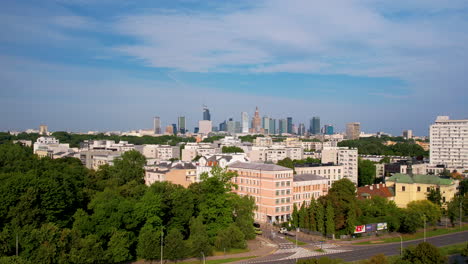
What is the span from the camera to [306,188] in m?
68.5

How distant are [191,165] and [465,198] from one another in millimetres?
45357

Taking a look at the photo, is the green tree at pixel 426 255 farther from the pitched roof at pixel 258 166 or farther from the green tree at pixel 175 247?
the pitched roof at pixel 258 166

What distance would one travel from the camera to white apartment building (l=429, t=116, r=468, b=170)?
396ft

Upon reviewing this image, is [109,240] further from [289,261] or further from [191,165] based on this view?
[191,165]

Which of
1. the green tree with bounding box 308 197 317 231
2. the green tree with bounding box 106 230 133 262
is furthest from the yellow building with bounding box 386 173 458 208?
the green tree with bounding box 106 230 133 262

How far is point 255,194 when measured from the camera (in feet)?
219

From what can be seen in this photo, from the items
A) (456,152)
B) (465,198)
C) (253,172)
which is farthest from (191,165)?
(456,152)

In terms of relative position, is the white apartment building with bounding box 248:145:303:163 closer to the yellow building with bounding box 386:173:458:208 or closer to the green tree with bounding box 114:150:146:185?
the green tree with bounding box 114:150:146:185

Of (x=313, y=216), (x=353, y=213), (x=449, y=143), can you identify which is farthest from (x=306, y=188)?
(x=449, y=143)

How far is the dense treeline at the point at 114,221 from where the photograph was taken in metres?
40.9

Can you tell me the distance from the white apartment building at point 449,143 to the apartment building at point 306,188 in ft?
212

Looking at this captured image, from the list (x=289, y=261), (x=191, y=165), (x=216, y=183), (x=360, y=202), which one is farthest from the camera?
(x=191, y=165)

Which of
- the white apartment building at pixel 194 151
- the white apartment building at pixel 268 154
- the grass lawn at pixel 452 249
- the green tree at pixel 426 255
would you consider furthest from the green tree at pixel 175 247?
the white apartment building at pixel 194 151

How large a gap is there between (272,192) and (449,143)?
264 ft
